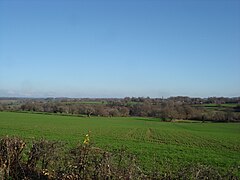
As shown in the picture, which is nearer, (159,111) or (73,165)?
(73,165)

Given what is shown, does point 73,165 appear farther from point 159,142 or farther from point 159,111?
point 159,111

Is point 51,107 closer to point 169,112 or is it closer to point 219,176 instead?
point 169,112

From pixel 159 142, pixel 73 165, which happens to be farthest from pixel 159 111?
pixel 73 165

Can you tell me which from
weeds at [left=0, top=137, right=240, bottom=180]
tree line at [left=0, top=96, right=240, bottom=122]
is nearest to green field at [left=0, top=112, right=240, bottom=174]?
weeds at [left=0, top=137, right=240, bottom=180]

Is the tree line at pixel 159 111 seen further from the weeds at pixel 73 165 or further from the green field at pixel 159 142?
the weeds at pixel 73 165

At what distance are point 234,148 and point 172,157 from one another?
10986mm

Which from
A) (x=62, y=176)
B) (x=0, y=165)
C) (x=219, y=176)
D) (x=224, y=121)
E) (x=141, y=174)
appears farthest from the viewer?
(x=224, y=121)

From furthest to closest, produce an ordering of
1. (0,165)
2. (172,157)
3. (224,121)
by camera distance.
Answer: (224,121) < (172,157) < (0,165)

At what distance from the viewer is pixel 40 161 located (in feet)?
23.1

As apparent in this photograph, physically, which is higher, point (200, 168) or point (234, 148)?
point (200, 168)

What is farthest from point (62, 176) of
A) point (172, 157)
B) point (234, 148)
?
point (234, 148)

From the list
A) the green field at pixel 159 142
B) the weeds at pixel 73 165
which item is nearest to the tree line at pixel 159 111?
the green field at pixel 159 142

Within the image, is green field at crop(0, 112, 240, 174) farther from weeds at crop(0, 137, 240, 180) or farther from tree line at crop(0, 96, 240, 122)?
tree line at crop(0, 96, 240, 122)

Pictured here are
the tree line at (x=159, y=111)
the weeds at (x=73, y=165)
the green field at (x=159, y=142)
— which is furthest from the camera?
the tree line at (x=159, y=111)
